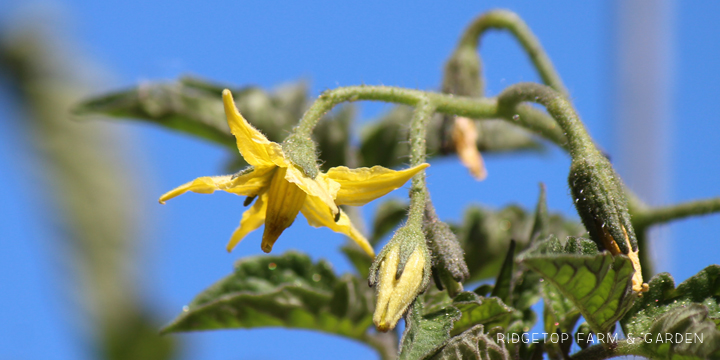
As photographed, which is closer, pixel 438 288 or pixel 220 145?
pixel 438 288

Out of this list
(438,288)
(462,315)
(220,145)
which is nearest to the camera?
(462,315)

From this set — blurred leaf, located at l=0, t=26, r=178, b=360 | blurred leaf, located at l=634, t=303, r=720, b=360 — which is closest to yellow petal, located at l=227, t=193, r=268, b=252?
blurred leaf, located at l=634, t=303, r=720, b=360

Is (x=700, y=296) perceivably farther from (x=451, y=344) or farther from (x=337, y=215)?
(x=337, y=215)

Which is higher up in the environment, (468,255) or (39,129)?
(39,129)

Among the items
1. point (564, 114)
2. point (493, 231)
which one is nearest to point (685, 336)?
point (564, 114)

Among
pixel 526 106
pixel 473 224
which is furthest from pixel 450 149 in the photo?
pixel 526 106

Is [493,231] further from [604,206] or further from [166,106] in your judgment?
[166,106]

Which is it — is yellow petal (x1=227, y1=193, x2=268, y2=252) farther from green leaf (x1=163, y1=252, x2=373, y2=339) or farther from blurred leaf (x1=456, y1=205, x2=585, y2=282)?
blurred leaf (x1=456, y1=205, x2=585, y2=282)
